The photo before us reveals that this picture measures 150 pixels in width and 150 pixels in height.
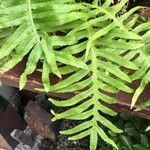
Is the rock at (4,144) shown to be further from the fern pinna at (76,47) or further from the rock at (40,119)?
the fern pinna at (76,47)

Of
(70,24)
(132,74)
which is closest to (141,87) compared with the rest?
(132,74)

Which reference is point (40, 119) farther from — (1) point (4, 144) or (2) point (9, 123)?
(1) point (4, 144)

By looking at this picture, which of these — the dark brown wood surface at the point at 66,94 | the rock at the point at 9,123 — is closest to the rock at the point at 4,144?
the rock at the point at 9,123

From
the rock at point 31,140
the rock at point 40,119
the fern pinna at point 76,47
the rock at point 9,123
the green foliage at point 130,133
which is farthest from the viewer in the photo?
the rock at point 9,123

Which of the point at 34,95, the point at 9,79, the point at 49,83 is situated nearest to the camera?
the point at 49,83

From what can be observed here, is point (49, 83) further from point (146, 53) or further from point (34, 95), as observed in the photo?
point (34, 95)

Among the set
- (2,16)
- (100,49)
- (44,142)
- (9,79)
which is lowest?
(44,142)

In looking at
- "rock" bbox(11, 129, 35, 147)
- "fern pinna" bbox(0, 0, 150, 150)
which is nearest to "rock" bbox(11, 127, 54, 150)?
"rock" bbox(11, 129, 35, 147)

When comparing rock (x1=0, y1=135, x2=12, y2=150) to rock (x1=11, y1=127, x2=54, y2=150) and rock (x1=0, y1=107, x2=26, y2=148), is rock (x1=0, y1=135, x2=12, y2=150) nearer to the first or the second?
rock (x1=0, y1=107, x2=26, y2=148)
